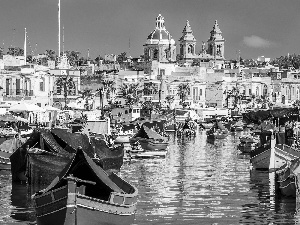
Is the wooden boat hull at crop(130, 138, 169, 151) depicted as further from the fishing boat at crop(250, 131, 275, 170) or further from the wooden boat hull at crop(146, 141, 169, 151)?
the fishing boat at crop(250, 131, 275, 170)

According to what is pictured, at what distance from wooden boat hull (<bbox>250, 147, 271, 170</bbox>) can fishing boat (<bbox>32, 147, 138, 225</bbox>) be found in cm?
2712

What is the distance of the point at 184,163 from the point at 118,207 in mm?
41051

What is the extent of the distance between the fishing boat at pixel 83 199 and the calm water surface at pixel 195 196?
4.87m

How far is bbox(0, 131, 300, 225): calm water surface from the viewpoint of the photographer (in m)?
43.1

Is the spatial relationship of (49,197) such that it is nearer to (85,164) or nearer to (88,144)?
(85,164)

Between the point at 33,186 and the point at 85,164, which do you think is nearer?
the point at 85,164

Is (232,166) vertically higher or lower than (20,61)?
lower

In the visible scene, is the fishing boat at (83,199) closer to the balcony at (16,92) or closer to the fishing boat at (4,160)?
the fishing boat at (4,160)

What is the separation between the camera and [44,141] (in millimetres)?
54906

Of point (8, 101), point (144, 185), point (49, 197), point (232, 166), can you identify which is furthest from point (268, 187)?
point (8, 101)

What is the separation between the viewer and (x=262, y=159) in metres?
64.5

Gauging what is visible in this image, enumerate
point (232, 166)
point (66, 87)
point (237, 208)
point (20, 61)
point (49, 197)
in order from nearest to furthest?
point (49, 197)
point (237, 208)
point (232, 166)
point (20, 61)
point (66, 87)

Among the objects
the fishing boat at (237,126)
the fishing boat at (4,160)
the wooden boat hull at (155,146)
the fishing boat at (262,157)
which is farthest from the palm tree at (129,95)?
the fishing boat at (4,160)

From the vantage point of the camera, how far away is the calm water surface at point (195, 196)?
43094mm
